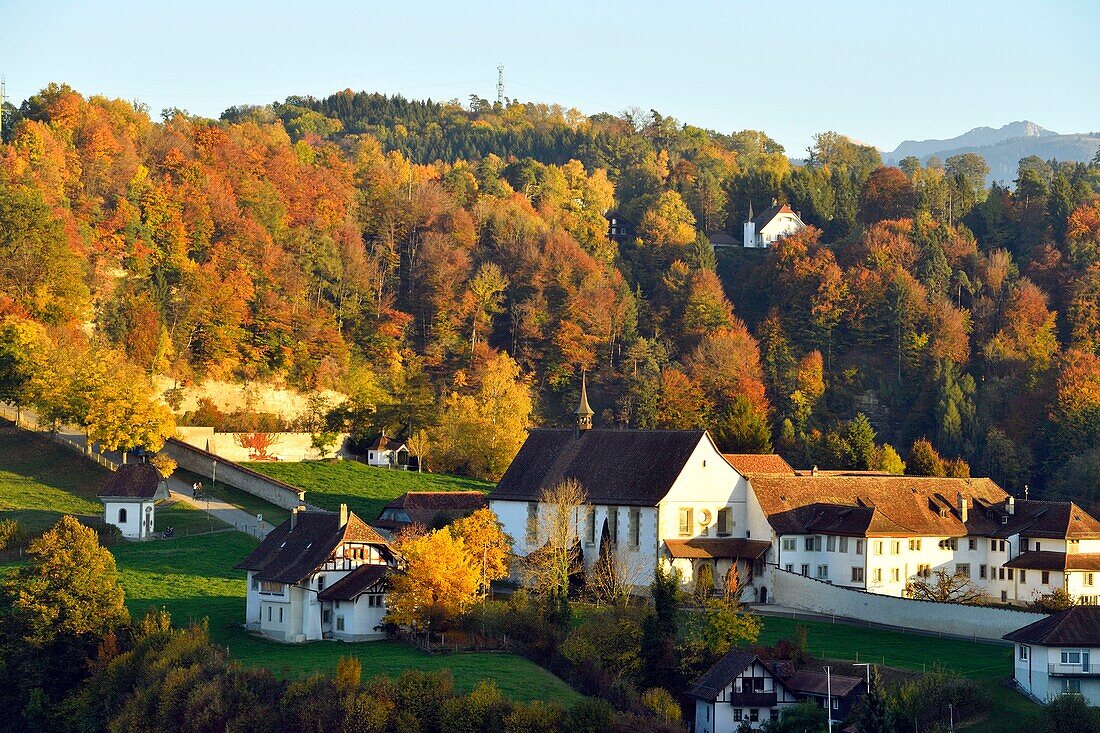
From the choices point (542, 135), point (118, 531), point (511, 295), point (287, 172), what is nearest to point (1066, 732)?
point (118, 531)

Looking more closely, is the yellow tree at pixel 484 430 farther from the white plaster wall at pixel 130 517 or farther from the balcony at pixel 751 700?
the balcony at pixel 751 700

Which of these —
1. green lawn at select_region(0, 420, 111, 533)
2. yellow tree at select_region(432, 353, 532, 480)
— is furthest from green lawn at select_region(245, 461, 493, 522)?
green lawn at select_region(0, 420, 111, 533)

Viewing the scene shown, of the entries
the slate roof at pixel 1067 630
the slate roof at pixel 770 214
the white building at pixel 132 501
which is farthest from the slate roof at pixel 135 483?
the slate roof at pixel 770 214

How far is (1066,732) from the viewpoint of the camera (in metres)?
45.2

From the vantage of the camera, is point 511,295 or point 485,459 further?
point 511,295

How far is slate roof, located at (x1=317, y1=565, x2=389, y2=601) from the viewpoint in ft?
194

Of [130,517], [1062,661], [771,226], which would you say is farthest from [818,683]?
[771,226]

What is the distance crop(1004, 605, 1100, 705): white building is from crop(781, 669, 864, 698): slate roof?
4.72 meters

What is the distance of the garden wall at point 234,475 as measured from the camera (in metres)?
80.7

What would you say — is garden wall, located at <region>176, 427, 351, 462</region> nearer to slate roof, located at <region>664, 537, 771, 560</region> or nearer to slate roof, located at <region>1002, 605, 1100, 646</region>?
slate roof, located at <region>664, 537, 771, 560</region>

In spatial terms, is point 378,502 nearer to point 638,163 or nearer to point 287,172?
point 287,172

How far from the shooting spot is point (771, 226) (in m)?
137

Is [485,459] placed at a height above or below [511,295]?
below

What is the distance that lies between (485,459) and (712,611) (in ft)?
123
